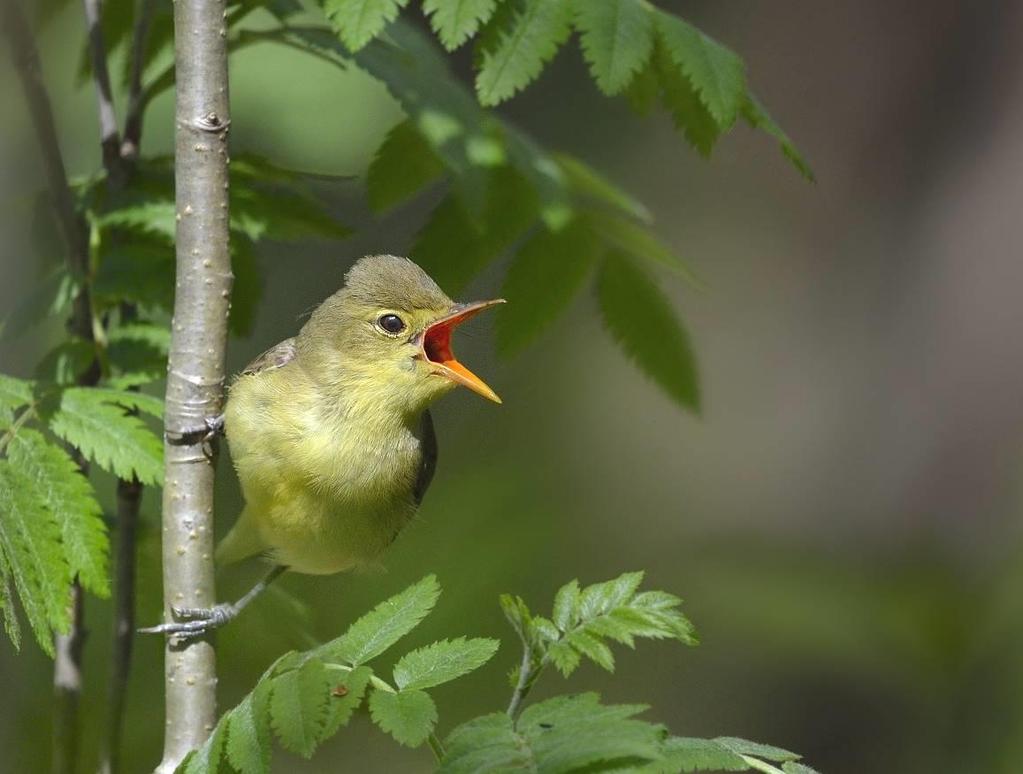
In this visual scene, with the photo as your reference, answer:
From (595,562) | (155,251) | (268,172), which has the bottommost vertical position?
(595,562)

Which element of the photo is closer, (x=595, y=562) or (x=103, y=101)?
(x=103, y=101)

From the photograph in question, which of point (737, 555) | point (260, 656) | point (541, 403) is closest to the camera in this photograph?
point (260, 656)

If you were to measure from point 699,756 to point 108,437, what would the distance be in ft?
3.99

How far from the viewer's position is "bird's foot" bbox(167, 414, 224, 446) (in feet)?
7.60

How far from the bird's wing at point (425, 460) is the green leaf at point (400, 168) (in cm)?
63

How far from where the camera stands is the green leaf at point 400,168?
289 centimetres

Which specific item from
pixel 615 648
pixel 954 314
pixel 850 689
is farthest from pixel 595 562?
pixel 954 314

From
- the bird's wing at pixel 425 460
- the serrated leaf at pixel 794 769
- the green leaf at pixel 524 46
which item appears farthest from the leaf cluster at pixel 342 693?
the bird's wing at pixel 425 460

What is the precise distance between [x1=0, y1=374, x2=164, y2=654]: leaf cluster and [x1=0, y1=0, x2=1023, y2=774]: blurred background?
0.52m

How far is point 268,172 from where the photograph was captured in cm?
282

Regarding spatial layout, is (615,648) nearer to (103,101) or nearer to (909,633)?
(909,633)

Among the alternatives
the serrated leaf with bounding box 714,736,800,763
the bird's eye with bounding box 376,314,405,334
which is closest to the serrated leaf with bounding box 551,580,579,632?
the serrated leaf with bounding box 714,736,800,763

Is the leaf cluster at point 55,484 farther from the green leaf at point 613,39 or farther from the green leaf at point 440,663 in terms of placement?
the green leaf at point 613,39

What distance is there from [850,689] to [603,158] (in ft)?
12.2
